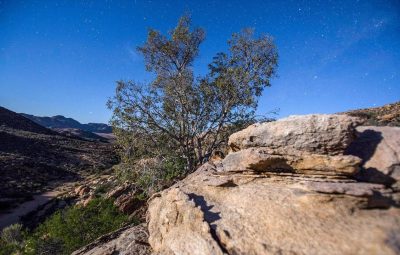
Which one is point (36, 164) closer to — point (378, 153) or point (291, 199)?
point (291, 199)

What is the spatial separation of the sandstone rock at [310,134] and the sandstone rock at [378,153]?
0.53 meters

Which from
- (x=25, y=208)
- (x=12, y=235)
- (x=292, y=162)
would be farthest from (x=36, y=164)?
(x=292, y=162)

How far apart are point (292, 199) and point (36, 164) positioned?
5657 cm

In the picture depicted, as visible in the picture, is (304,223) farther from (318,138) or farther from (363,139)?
(363,139)

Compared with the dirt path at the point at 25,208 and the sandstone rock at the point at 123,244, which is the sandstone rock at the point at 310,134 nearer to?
the sandstone rock at the point at 123,244

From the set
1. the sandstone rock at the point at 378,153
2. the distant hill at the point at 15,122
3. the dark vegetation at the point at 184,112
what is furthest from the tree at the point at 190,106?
the distant hill at the point at 15,122

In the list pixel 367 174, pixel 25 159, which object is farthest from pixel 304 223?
pixel 25 159

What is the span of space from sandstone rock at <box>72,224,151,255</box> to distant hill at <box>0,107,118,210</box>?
18.2 meters

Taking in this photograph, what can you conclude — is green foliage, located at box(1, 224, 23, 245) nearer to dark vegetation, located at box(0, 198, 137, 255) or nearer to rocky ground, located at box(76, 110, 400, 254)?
dark vegetation, located at box(0, 198, 137, 255)

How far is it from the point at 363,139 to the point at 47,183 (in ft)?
162

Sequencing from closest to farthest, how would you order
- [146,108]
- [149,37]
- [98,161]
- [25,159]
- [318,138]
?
1. [318,138]
2. [146,108]
3. [149,37]
4. [25,159]
5. [98,161]

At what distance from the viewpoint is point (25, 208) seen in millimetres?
32844

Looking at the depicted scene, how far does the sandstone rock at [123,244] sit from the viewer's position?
800 cm

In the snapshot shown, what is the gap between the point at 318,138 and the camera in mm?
7199
